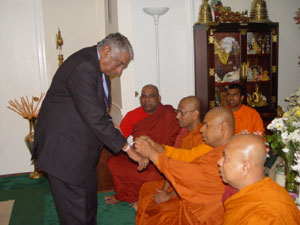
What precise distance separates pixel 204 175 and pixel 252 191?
0.70m

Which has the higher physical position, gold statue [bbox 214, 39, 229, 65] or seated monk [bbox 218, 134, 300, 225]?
gold statue [bbox 214, 39, 229, 65]

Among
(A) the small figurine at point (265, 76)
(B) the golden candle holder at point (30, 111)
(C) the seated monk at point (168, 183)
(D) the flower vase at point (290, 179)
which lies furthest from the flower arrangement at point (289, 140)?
(B) the golden candle holder at point (30, 111)

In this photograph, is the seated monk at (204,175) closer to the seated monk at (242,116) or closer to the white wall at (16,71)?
the seated monk at (242,116)

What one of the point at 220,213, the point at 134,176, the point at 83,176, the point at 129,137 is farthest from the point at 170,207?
the point at 129,137

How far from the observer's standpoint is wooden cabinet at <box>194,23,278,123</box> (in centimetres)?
519

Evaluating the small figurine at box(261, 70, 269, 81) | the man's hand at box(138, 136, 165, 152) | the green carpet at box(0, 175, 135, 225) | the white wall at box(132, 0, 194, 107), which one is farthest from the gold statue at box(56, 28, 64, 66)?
the small figurine at box(261, 70, 269, 81)

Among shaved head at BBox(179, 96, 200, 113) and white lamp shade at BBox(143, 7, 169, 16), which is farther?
white lamp shade at BBox(143, 7, 169, 16)

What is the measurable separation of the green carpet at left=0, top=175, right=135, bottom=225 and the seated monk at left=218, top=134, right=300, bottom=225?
1.93 meters

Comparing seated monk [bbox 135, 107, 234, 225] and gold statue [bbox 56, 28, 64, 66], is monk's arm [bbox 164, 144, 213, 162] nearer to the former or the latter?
seated monk [bbox 135, 107, 234, 225]

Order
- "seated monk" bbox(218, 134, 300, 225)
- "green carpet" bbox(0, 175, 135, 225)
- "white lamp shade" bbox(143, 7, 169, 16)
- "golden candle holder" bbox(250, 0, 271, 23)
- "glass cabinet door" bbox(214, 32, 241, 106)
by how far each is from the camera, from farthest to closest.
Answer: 1. "golden candle holder" bbox(250, 0, 271, 23)
2. "glass cabinet door" bbox(214, 32, 241, 106)
3. "white lamp shade" bbox(143, 7, 169, 16)
4. "green carpet" bbox(0, 175, 135, 225)
5. "seated monk" bbox(218, 134, 300, 225)

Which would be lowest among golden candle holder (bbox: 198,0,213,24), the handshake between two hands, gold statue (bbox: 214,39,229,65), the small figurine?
the handshake between two hands

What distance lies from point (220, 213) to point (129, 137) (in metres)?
2.04

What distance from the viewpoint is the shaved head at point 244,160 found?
5.63ft

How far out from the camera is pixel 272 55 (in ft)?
18.3
